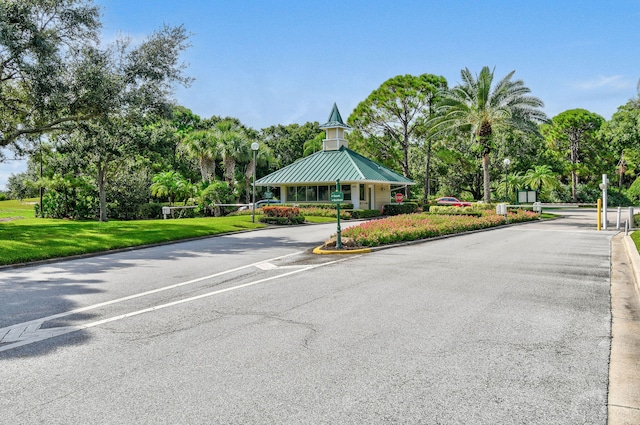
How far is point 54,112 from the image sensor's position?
19.0m

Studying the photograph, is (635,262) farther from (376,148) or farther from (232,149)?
(376,148)

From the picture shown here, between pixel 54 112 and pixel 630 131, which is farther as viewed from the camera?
pixel 630 131

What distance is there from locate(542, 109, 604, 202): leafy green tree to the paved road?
5484cm

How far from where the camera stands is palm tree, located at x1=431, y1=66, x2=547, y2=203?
106 feet

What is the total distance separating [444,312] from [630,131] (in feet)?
107

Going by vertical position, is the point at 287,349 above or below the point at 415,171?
below

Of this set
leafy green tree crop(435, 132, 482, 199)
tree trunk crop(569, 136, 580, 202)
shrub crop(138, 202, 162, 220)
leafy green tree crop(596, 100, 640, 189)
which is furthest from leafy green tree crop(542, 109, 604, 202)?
shrub crop(138, 202, 162, 220)

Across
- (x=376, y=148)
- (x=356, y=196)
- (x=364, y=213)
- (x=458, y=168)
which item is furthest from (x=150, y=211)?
(x=458, y=168)

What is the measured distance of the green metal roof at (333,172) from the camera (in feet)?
120

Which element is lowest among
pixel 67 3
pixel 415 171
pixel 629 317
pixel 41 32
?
pixel 629 317

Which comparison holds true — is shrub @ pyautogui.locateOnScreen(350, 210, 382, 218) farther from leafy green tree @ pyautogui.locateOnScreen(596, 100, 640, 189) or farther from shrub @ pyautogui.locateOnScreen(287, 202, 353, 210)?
leafy green tree @ pyautogui.locateOnScreen(596, 100, 640, 189)

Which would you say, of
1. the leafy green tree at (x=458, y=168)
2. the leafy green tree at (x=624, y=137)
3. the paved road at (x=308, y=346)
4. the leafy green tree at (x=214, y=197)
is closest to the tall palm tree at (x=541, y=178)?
the leafy green tree at (x=458, y=168)

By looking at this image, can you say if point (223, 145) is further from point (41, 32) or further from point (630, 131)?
point (630, 131)

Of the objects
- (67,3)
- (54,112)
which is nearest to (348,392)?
(54,112)
